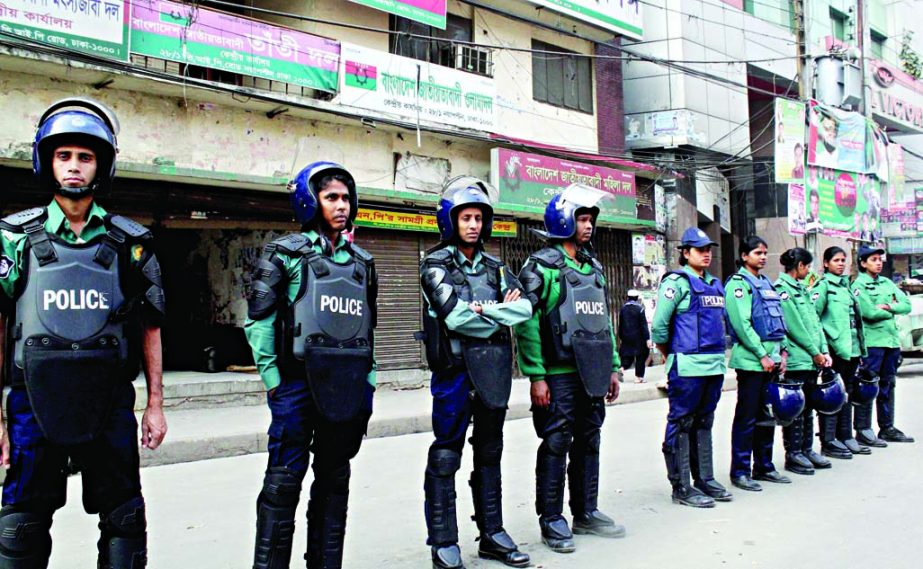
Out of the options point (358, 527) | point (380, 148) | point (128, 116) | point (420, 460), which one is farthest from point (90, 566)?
point (380, 148)

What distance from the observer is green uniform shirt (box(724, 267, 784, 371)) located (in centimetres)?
635

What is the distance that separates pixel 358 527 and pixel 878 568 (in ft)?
9.63

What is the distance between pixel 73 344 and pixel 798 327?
5.72 metres

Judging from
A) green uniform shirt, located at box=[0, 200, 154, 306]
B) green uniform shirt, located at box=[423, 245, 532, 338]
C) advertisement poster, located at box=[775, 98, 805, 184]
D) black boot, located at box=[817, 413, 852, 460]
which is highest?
advertisement poster, located at box=[775, 98, 805, 184]

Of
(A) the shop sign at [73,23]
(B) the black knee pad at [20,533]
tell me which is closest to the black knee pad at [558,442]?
(B) the black knee pad at [20,533]

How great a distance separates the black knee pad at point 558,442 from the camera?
15.8 ft

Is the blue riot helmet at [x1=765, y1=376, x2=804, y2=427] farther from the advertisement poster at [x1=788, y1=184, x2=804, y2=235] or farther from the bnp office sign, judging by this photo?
the advertisement poster at [x1=788, y1=184, x2=804, y2=235]

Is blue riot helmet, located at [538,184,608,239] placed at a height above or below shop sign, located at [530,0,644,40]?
below

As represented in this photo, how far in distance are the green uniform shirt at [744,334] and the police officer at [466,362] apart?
2491 millimetres

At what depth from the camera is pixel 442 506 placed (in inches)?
170

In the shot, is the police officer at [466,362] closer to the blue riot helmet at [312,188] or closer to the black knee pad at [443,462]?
the black knee pad at [443,462]

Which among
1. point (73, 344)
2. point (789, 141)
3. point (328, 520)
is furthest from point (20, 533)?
point (789, 141)

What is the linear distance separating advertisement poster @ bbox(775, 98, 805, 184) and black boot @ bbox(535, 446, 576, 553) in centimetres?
1208

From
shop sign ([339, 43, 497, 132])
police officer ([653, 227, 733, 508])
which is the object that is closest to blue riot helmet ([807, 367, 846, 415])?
police officer ([653, 227, 733, 508])
